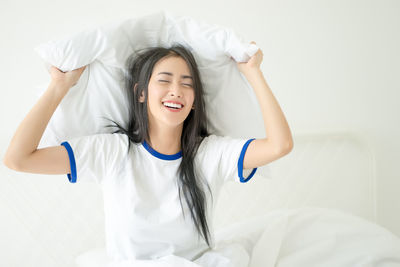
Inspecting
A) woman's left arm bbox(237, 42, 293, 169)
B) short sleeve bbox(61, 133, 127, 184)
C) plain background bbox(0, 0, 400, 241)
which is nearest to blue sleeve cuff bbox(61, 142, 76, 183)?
short sleeve bbox(61, 133, 127, 184)

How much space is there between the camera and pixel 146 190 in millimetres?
1060

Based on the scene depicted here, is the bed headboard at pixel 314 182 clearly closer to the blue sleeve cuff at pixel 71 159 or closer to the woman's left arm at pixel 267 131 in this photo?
the woman's left arm at pixel 267 131

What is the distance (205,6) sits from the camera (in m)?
1.57

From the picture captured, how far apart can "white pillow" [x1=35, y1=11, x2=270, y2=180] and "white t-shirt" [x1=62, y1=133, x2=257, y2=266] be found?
91 millimetres

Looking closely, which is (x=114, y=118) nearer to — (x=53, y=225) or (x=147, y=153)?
(x=147, y=153)

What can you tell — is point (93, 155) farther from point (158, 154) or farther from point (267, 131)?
point (267, 131)

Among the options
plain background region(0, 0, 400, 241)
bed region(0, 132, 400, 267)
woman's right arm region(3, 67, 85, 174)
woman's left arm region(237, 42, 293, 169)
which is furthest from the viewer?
plain background region(0, 0, 400, 241)

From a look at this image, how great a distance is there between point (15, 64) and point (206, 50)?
2.34 ft

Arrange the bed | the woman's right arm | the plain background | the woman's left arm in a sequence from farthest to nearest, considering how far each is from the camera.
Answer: the plain background
the bed
the woman's left arm
the woman's right arm

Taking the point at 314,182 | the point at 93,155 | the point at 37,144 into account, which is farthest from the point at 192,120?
the point at 314,182

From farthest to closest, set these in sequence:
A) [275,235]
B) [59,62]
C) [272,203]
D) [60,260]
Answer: [272,203] < [60,260] < [275,235] < [59,62]

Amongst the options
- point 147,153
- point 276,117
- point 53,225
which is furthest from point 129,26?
point 53,225

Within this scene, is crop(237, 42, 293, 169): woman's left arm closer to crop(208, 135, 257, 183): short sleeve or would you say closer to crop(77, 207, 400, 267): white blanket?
crop(208, 135, 257, 183): short sleeve

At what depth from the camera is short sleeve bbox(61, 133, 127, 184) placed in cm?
96
